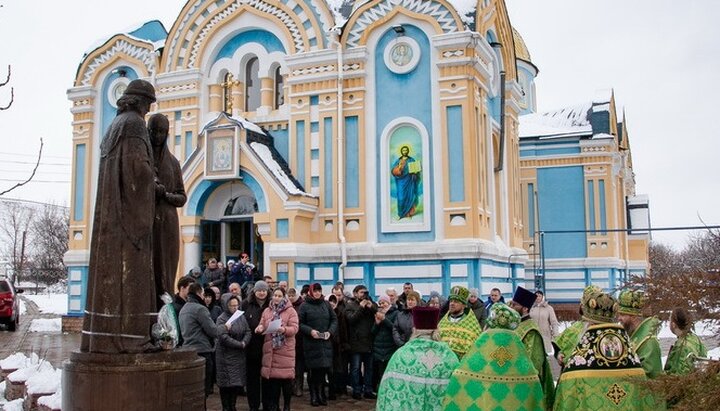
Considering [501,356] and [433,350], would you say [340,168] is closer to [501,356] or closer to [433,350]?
[433,350]

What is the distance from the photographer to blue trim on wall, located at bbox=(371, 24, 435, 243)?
17031 millimetres

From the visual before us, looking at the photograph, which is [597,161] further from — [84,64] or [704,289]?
[704,289]

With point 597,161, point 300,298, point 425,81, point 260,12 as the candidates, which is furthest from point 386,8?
point 597,161

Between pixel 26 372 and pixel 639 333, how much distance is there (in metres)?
7.59

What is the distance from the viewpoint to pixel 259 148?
1794cm

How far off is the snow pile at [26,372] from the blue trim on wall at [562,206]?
18865mm

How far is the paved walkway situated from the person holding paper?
2.53ft

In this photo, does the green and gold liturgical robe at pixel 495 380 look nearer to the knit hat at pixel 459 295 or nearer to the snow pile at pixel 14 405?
the knit hat at pixel 459 295

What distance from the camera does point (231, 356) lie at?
9.07m

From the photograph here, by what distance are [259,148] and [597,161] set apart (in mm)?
13216

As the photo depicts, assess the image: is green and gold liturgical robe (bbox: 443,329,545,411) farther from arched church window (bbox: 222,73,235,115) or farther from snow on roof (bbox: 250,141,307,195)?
arched church window (bbox: 222,73,235,115)

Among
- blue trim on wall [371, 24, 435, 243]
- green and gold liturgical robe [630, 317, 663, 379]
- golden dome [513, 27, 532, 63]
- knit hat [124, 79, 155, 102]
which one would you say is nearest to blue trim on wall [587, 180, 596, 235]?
golden dome [513, 27, 532, 63]

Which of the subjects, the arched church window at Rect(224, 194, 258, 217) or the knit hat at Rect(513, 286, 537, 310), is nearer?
the knit hat at Rect(513, 286, 537, 310)

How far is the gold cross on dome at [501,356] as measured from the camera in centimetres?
500
